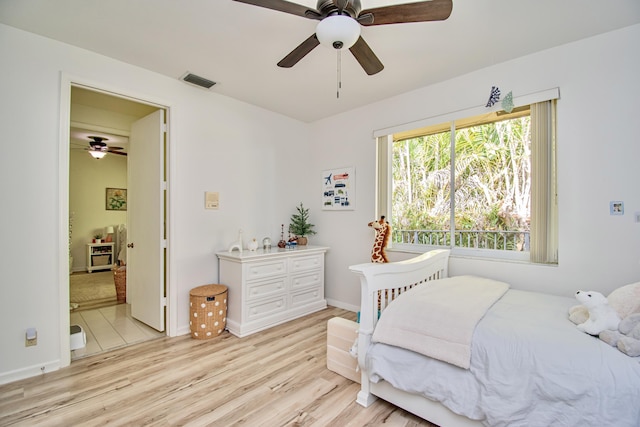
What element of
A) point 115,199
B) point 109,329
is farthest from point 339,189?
point 115,199

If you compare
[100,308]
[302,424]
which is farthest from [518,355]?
[100,308]

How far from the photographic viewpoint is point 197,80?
2984 millimetres

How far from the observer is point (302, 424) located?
1.74 m

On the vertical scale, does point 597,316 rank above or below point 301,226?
A: below

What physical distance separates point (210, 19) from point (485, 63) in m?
2.42

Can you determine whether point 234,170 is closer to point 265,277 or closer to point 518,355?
point 265,277

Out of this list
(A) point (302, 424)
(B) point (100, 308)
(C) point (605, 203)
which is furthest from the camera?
(B) point (100, 308)

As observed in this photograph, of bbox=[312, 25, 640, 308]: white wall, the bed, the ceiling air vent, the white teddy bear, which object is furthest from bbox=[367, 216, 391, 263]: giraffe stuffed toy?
the ceiling air vent

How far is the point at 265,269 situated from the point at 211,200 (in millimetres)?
1007

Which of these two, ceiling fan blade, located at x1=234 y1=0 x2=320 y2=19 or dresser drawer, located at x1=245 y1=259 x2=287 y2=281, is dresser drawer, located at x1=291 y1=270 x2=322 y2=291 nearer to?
dresser drawer, located at x1=245 y1=259 x2=287 y2=281

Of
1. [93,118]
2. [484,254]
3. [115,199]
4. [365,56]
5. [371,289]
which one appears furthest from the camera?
[115,199]

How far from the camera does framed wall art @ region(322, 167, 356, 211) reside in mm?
3836

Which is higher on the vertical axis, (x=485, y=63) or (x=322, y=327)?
(x=485, y=63)

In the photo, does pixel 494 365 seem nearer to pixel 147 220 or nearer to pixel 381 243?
pixel 381 243
